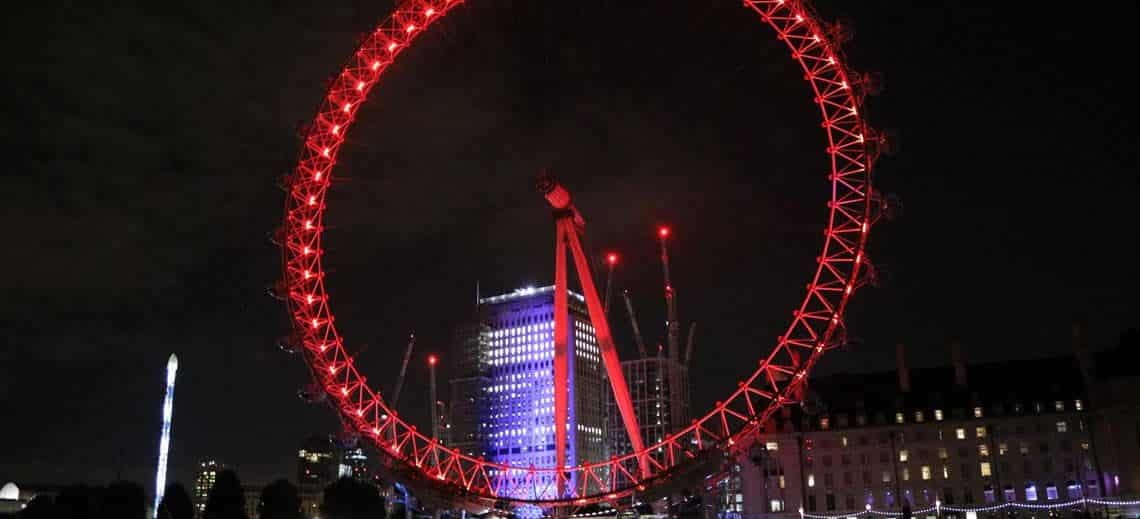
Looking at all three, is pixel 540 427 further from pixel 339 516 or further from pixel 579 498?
pixel 579 498

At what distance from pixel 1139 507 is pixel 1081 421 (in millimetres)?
12750

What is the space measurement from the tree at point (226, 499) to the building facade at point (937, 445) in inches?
1759

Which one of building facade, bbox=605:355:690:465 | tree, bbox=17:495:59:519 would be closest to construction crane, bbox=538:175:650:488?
tree, bbox=17:495:59:519

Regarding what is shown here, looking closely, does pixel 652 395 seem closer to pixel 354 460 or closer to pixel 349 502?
pixel 354 460

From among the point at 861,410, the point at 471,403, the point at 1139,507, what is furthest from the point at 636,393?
the point at 1139,507

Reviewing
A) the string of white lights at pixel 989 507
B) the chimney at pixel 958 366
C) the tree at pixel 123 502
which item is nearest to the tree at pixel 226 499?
the tree at pixel 123 502

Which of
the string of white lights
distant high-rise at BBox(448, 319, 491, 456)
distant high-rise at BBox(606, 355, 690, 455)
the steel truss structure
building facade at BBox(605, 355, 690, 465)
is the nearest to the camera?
the steel truss structure

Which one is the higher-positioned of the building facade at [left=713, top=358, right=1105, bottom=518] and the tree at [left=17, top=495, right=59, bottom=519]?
the building facade at [left=713, top=358, right=1105, bottom=518]

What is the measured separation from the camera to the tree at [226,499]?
2111 inches

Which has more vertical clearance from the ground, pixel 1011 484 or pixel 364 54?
pixel 364 54

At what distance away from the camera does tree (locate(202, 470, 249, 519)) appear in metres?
53.6

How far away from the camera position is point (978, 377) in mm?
89688

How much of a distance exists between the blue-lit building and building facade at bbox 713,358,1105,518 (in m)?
83.5

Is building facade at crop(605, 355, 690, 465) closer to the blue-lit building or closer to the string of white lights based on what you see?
the blue-lit building
